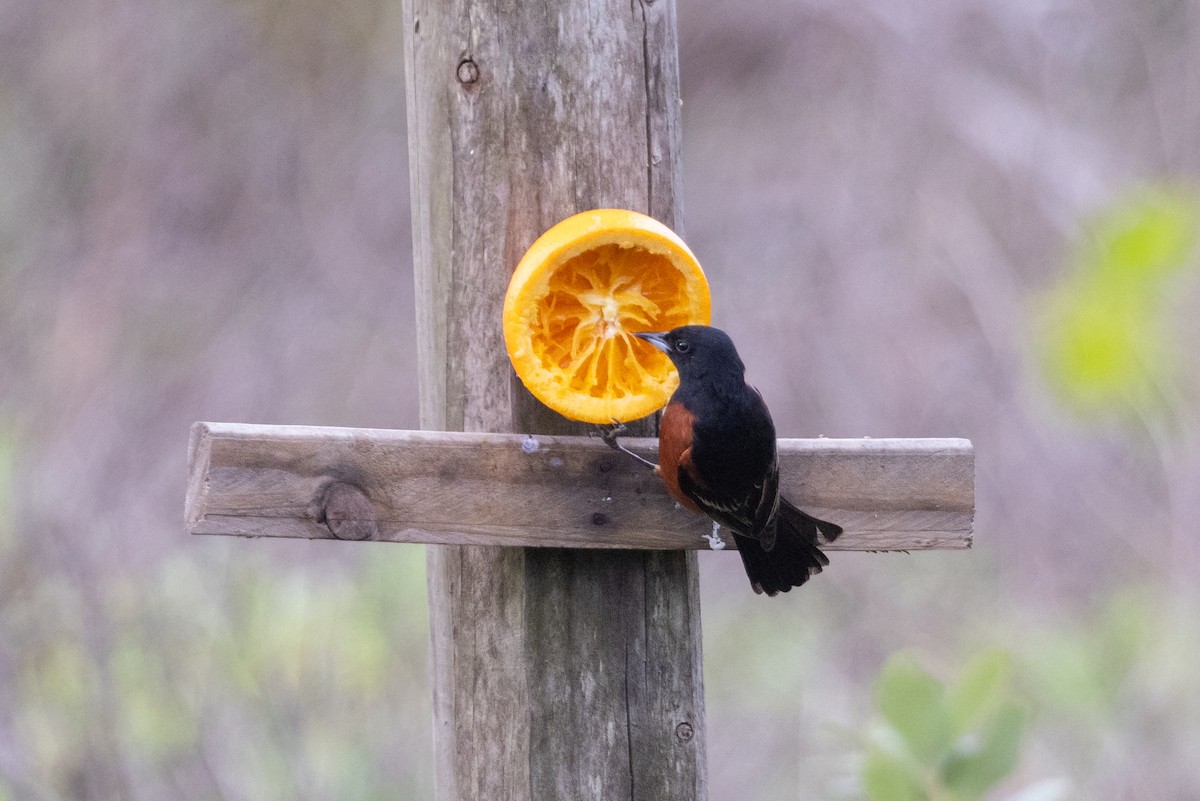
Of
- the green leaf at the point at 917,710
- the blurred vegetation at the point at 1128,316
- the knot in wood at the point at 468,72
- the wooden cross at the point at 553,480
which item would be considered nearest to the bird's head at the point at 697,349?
the wooden cross at the point at 553,480

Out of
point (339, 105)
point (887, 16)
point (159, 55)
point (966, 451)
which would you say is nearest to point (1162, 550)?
point (887, 16)

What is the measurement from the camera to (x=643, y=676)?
2.29 metres

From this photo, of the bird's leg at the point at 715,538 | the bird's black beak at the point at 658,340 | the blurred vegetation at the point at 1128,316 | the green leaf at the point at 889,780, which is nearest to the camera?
the bird's leg at the point at 715,538

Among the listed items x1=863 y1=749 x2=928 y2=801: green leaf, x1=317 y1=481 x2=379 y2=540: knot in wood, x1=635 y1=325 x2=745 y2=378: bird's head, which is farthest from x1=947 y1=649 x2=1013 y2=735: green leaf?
x1=317 y1=481 x2=379 y2=540: knot in wood

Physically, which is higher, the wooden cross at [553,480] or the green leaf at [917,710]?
the wooden cross at [553,480]

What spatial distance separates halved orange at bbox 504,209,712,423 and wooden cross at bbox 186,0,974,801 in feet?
0.31

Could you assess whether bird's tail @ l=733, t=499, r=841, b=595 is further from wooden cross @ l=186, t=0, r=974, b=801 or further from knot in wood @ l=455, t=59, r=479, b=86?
knot in wood @ l=455, t=59, r=479, b=86

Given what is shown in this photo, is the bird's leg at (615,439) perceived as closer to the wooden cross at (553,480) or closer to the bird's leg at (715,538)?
the wooden cross at (553,480)

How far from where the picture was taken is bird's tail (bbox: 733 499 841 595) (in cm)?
242

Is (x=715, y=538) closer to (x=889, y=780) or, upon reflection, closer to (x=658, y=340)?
(x=658, y=340)

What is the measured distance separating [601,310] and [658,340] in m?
0.13

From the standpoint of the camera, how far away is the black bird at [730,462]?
2.27 m

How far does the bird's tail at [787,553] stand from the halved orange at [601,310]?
0.35 metres

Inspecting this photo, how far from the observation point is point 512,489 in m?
2.17
